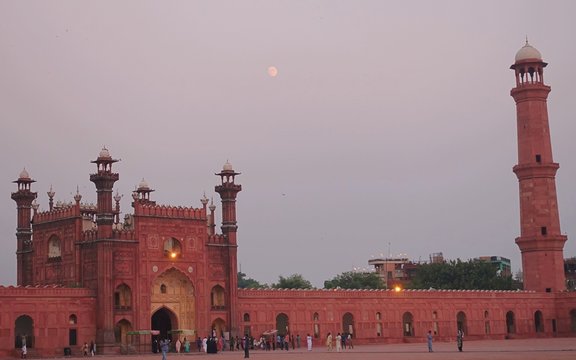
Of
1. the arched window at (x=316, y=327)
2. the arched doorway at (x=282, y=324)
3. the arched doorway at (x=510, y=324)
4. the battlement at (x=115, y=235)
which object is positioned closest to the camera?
the battlement at (x=115, y=235)

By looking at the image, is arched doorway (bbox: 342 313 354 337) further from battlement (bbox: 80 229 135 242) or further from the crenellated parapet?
battlement (bbox: 80 229 135 242)

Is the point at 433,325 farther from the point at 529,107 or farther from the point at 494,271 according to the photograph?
the point at 494,271

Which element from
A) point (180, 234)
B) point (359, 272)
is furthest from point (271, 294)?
point (359, 272)

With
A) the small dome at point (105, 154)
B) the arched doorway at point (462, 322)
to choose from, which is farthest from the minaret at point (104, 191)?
the arched doorway at point (462, 322)

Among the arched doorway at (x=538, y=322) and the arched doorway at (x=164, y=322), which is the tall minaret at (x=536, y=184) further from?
the arched doorway at (x=164, y=322)

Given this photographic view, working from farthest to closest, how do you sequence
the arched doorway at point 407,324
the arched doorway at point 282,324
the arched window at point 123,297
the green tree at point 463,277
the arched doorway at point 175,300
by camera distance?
1. the green tree at point 463,277
2. the arched doorway at point 407,324
3. the arched doorway at point 282,324
4. the arched doorway at point 175,300
5. the arched window at point 123,297

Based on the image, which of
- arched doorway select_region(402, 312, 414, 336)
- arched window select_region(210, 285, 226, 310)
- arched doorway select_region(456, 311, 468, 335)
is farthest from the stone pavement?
arched doorway select_region(456, 311, 468, 335)

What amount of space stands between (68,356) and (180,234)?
A: 11.6 metres

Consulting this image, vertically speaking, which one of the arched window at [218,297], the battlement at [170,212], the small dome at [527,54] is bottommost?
the arched window at [218,297]

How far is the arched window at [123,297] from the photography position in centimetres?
5642

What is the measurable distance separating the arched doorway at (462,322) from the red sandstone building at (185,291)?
0.25 metres

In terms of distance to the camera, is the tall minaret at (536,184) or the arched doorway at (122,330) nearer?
the arched doorway at (122,330)

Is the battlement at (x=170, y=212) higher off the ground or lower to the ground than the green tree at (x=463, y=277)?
higher

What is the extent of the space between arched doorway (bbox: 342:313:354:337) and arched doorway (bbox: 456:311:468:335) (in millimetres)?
10771
